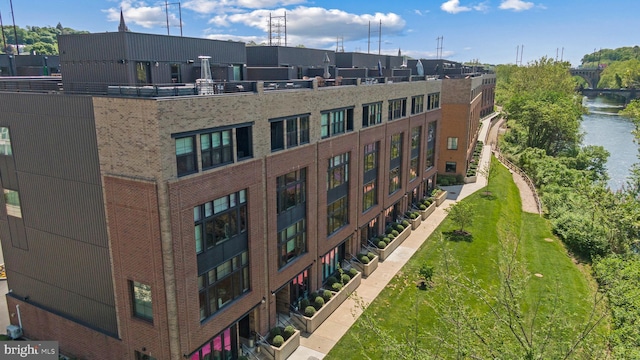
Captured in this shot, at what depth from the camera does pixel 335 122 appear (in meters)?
31.2

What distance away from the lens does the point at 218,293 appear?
21922mm

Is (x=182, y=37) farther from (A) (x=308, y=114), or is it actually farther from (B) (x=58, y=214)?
(B) (x=58, y=214)

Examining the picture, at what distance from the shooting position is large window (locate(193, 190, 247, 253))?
20134 millimetres

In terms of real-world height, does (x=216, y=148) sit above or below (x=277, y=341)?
above

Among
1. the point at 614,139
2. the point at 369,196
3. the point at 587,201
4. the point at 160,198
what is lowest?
the point at 587,201

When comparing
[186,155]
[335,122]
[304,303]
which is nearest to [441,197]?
[335,122]

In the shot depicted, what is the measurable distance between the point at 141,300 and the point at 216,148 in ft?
25.5

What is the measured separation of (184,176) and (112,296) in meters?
7.58

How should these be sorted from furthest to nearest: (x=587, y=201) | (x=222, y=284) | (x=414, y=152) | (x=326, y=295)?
(x=587, y=201) → (x=414, y=152) → (x=326, y=295) → (x=222, y=284)

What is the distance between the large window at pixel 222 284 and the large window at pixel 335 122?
35.2ft

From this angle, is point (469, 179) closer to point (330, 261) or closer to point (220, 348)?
point (330, 261)

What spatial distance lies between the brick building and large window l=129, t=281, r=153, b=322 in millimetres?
69

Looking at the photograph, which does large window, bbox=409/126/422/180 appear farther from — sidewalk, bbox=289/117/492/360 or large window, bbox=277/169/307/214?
large window, bbox=277/169/307/214

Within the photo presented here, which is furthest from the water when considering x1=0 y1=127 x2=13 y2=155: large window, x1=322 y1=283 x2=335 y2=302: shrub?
x1=0 y1=127 x2=13 y2=155: large window
